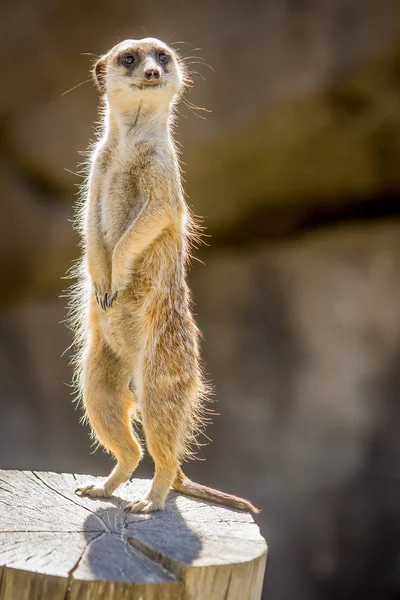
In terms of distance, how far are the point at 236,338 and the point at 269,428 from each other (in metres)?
0.67

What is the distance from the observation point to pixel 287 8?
5.71m

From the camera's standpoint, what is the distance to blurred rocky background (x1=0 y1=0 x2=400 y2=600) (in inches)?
223

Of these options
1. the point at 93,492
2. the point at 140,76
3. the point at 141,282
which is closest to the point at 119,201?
the point at 141,282

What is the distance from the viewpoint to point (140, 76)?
2.81 meters

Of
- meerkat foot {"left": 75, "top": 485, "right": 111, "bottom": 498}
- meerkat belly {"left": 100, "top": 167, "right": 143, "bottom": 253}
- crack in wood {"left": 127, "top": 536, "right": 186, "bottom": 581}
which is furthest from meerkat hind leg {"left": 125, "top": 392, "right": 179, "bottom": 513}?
meerkat belly {"left": 100, "top": 167, "right": 143, "bottom": 253}

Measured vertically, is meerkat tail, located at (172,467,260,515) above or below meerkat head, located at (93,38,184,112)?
below

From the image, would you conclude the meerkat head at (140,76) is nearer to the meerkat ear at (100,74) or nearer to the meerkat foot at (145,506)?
the meerkat ear at (100,74)

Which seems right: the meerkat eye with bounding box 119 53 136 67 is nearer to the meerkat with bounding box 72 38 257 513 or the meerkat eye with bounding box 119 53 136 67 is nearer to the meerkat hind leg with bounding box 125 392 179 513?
the meerkat with bounding box 72 38 257 513

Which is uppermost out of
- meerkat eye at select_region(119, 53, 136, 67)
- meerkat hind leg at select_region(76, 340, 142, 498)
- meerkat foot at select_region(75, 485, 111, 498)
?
meerkat eye at select_region(119, 53, 136, 67)

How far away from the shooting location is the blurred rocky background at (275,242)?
18.6 feet

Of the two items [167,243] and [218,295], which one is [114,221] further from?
[218,295]

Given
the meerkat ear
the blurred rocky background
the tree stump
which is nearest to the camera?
the tree stump

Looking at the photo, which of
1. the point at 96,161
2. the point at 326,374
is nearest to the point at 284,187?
the point at 326,374

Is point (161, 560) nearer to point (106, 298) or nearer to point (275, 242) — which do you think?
point (106, 298)
